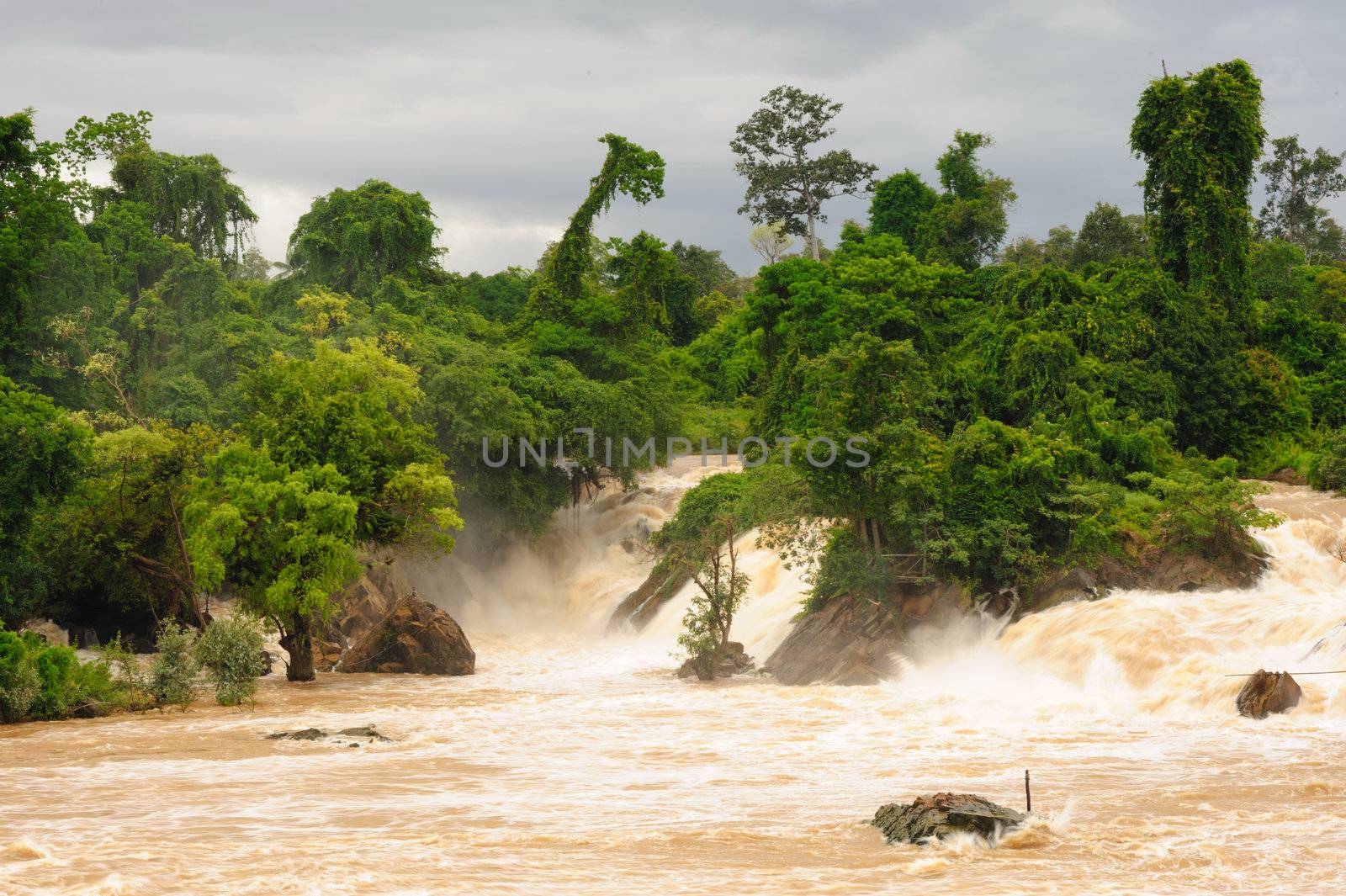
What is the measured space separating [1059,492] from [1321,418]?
55.6 feet

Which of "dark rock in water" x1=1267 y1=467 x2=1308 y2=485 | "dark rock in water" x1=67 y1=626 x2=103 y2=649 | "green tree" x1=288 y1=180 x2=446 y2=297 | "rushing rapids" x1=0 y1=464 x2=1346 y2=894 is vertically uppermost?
"green tree" x1=288 y1=180 x2=446 y2=297

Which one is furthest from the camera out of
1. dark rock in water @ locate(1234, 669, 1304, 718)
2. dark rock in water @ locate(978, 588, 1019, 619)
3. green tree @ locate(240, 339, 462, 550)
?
green tree @ locate(240, 339, 462, 550)

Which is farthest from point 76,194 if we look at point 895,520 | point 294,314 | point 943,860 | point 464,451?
point 943,860

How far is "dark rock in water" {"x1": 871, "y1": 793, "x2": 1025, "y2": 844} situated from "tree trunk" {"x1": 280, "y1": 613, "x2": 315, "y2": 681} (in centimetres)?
1667

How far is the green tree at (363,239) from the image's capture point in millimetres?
49031

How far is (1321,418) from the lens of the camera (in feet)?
134

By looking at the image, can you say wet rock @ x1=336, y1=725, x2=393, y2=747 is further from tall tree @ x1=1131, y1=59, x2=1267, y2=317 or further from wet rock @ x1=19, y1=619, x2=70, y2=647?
tall tree @ x1=1131, y1=59, x2=1267, y2=317

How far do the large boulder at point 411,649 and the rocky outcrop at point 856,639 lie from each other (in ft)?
22.9

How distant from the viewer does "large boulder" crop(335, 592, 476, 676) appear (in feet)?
98.7

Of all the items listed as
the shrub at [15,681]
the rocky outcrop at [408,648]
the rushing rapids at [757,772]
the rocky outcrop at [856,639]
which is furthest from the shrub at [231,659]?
the rocky outcrop at [856,639]

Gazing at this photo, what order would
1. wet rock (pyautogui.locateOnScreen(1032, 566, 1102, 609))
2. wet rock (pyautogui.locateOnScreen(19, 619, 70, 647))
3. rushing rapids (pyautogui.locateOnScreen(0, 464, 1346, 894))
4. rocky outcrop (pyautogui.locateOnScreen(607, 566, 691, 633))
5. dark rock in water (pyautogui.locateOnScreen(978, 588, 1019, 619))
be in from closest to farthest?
rushing rapids (pyautogui.locateOnScreen(0, 464, 1346, 894)) → wet rock (pyautogui.locateOnScreen(1032, 566, 1102, 609)) → dark rock in water (pyautogui.locateOnScreen(978, 588, 1019, 619)) → wet rock (pyautogui.locateOnScreen(19, 619, 70, 647)) → rocky outcrop (pyautogui.locateOnScreen(607, 566, 691, 633))

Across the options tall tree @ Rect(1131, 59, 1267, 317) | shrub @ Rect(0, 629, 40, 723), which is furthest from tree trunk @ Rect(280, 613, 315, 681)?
tall tree @ Rect(1131, 59, 1267, 317)

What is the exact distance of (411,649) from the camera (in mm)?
30094

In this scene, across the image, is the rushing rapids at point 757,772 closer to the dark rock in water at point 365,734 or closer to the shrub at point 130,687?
the dark rock in water at point 365,734
